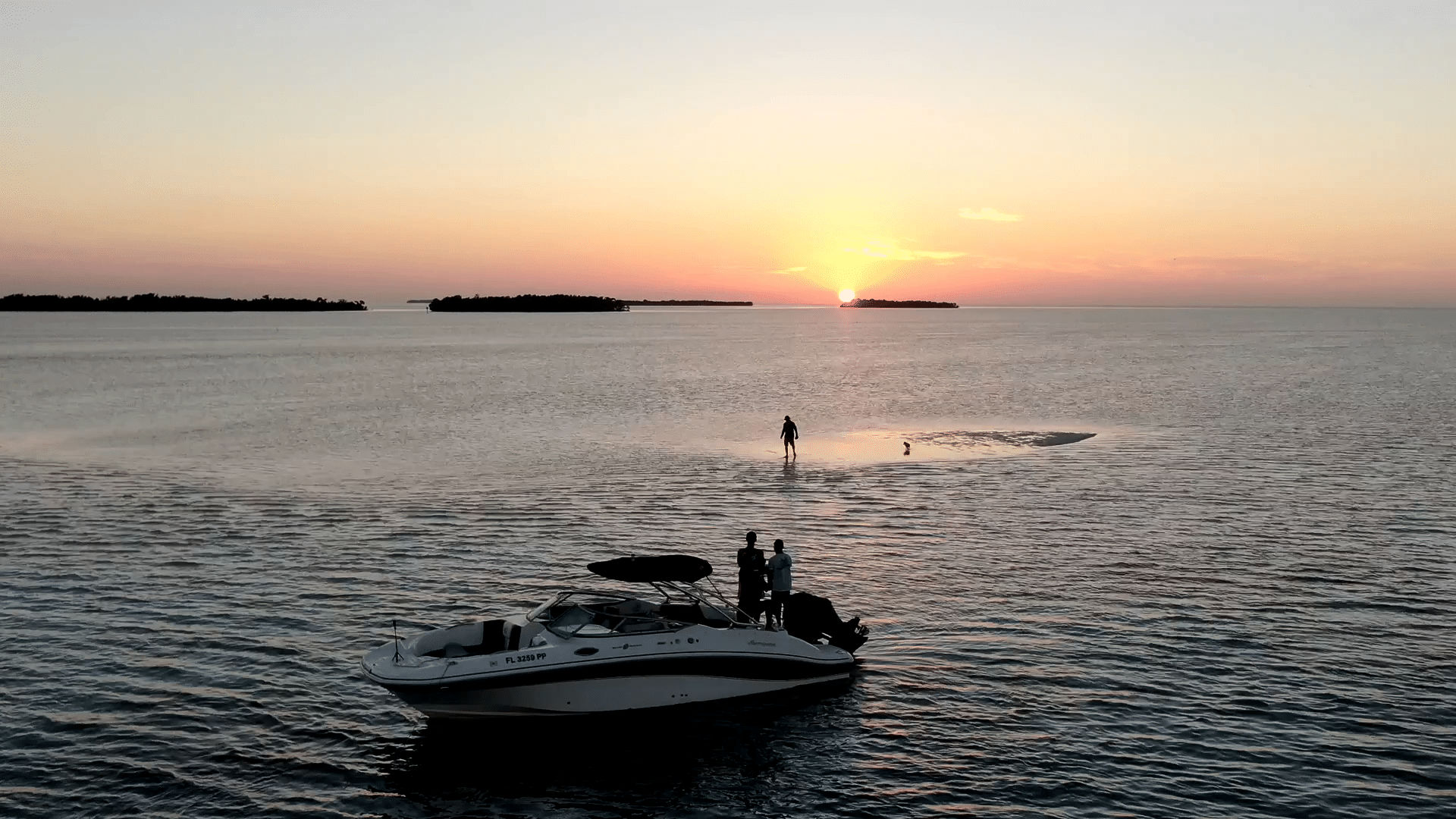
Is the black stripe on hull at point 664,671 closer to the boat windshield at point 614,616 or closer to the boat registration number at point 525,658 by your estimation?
the boat registration number at point 525,658

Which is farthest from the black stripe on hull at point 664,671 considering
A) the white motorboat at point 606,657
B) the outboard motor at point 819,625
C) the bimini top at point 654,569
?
the bimini top at point 654,569

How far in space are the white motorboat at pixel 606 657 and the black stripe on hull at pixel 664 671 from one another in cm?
2

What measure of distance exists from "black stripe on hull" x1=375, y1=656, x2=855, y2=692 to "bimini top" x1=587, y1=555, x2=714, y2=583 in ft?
5.09

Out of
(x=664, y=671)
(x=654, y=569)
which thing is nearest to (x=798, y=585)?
(x=654, y=569)

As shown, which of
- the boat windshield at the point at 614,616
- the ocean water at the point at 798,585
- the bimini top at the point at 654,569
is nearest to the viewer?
the ocean water at the point at 798,585

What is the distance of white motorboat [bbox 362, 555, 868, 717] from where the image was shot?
16.8 m

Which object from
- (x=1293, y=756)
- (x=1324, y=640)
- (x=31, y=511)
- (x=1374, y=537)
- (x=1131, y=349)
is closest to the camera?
(x=1293, y=756)

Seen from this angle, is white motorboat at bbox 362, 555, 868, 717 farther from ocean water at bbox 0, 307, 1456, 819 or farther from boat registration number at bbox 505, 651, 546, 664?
ocean water at bbox 0, 307, 1456, 819

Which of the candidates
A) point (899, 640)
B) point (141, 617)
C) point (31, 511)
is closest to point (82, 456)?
point (31, 511)

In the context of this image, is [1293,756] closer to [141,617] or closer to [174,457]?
[141,617]

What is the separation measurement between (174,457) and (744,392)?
155 feet

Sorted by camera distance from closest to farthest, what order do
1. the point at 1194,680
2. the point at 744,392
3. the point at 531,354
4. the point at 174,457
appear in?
the point at 1194,680
the point at 174,457
the point at 744,392
the point at 531,354

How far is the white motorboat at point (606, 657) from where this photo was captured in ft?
55.0

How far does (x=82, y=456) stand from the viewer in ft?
149
